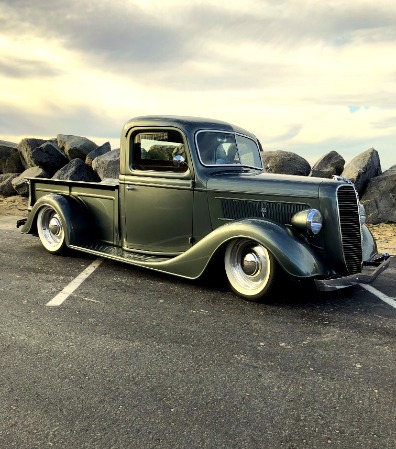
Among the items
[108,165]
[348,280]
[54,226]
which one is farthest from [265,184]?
[108,165]

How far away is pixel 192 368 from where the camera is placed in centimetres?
330

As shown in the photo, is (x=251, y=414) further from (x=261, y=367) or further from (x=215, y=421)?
(x=261, y=367)

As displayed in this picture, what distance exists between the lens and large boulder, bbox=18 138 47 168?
16391 millimetres

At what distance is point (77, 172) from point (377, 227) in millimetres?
9008

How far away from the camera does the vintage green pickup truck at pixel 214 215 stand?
4.60m

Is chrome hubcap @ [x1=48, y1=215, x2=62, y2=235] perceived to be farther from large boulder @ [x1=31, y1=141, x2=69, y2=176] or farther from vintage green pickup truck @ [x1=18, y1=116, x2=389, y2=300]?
large boulder @ [x1=31, y1=141, x2=69, y2=176]

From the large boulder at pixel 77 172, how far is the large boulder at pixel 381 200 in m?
8.18

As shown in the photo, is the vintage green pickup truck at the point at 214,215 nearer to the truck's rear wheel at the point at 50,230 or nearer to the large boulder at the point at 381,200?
the truck's rear wheel at the point at 50,230

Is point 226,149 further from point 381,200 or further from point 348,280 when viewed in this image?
point 381,200

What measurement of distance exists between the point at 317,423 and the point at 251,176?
10.2 feet

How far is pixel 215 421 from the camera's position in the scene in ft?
8.66

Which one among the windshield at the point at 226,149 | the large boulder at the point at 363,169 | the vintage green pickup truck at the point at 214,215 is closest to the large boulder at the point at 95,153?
the large boulder at the point at 363,169

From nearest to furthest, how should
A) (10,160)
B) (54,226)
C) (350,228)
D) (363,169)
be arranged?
1. (350,228)
2. (54,226)
3. (363,169)
4. (10,160)

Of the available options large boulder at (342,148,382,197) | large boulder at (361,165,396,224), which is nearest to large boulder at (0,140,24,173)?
large boulder at (342,148,382,197)
